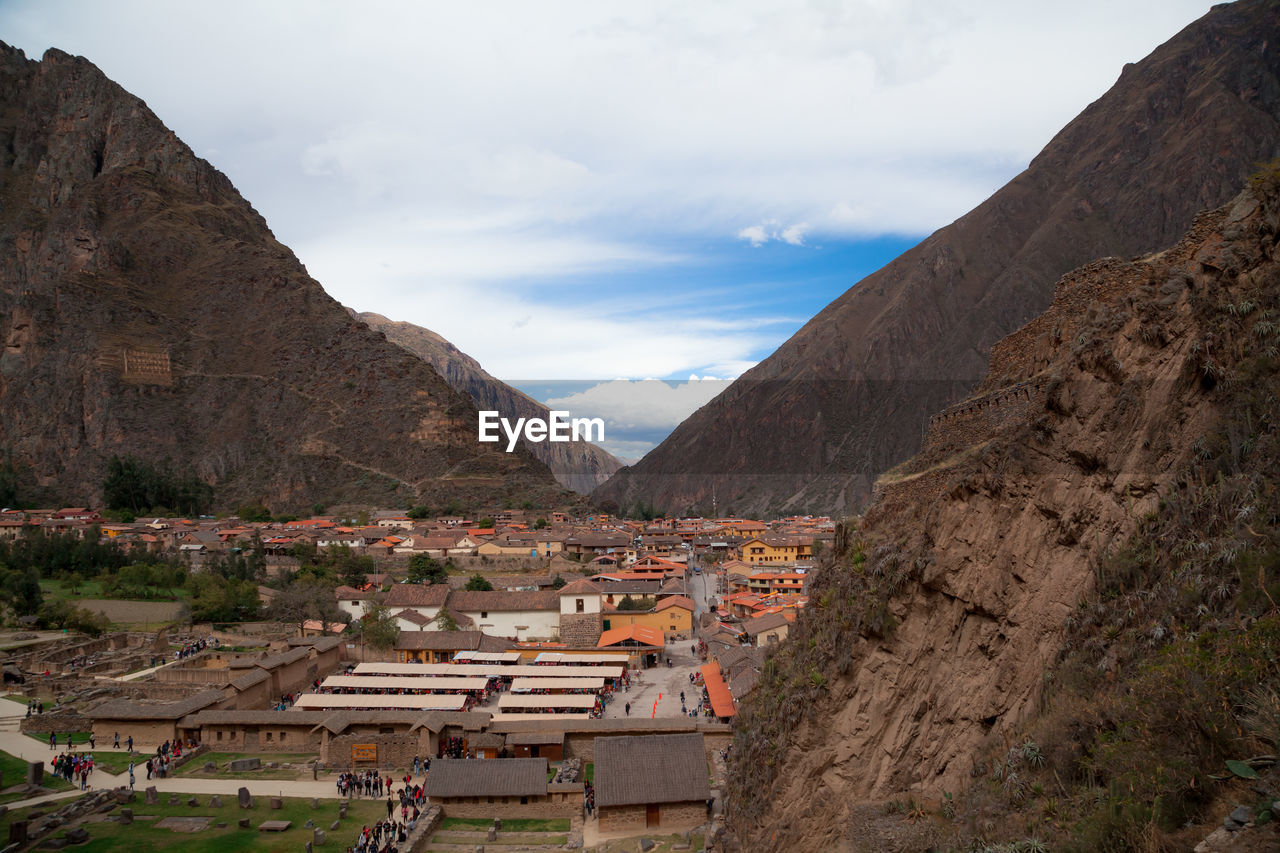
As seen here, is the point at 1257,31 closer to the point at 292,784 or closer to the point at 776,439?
the point at 776,439

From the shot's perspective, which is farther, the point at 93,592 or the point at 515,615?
the point at 93,592

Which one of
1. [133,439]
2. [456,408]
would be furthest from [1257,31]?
[133,439]

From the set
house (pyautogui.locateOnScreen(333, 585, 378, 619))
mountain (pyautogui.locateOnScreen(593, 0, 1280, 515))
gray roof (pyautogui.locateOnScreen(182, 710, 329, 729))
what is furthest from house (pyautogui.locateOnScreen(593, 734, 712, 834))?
mountain (pyautogui.locateOnScreen(593, 0, 1280, 515))

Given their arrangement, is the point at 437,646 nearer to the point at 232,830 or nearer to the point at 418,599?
the point at 418,599

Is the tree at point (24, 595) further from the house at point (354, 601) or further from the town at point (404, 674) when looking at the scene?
the house at point (354, 601)

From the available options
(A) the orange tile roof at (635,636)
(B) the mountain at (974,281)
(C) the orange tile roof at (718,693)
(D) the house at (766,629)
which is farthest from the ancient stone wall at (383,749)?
(B) the mountain at (974,281)

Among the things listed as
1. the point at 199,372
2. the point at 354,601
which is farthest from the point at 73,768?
the point at 199,372
